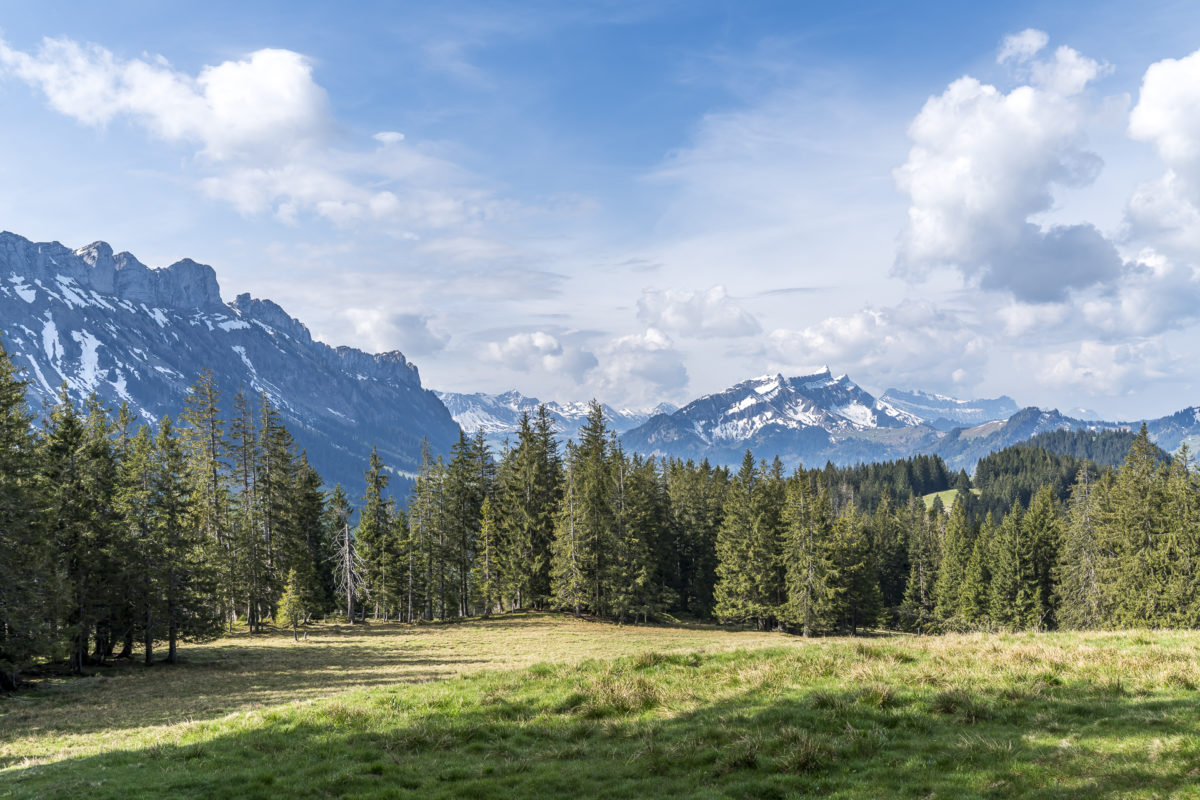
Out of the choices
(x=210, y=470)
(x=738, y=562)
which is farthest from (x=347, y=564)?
(x=738, y=562)

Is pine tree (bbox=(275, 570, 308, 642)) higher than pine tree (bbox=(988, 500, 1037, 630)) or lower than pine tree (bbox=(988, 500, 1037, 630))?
higher

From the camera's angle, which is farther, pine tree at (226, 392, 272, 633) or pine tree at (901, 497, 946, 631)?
pine tree at (901, 497, 946, 631)

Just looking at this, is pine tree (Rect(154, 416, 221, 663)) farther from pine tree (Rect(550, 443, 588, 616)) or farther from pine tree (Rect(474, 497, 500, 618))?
pine tree (Rect(474, 497, 500, 618))

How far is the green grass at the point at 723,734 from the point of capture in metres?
10.2

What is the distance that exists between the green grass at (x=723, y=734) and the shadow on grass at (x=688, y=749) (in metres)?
0.05

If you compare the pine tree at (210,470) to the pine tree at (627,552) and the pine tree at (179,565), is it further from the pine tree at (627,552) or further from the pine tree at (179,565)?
the pine tree at (627,552)

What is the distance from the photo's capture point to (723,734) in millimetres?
12617

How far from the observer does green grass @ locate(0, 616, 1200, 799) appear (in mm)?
10164

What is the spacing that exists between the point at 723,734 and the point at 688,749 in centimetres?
94

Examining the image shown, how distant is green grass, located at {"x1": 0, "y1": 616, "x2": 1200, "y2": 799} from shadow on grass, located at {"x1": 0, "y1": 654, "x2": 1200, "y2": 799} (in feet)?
0.15

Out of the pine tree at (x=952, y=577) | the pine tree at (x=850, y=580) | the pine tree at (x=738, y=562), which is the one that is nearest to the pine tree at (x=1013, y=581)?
the pine tree at (x=952, y=577)

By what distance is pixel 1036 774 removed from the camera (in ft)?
31.2

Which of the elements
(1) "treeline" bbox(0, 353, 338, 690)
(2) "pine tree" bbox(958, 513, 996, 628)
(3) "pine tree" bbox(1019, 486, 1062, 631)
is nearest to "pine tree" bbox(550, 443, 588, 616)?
(1) "treeline" bbox(0, 353, 338, 690)

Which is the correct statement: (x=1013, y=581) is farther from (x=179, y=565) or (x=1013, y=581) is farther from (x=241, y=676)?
(x=179, y=565)
